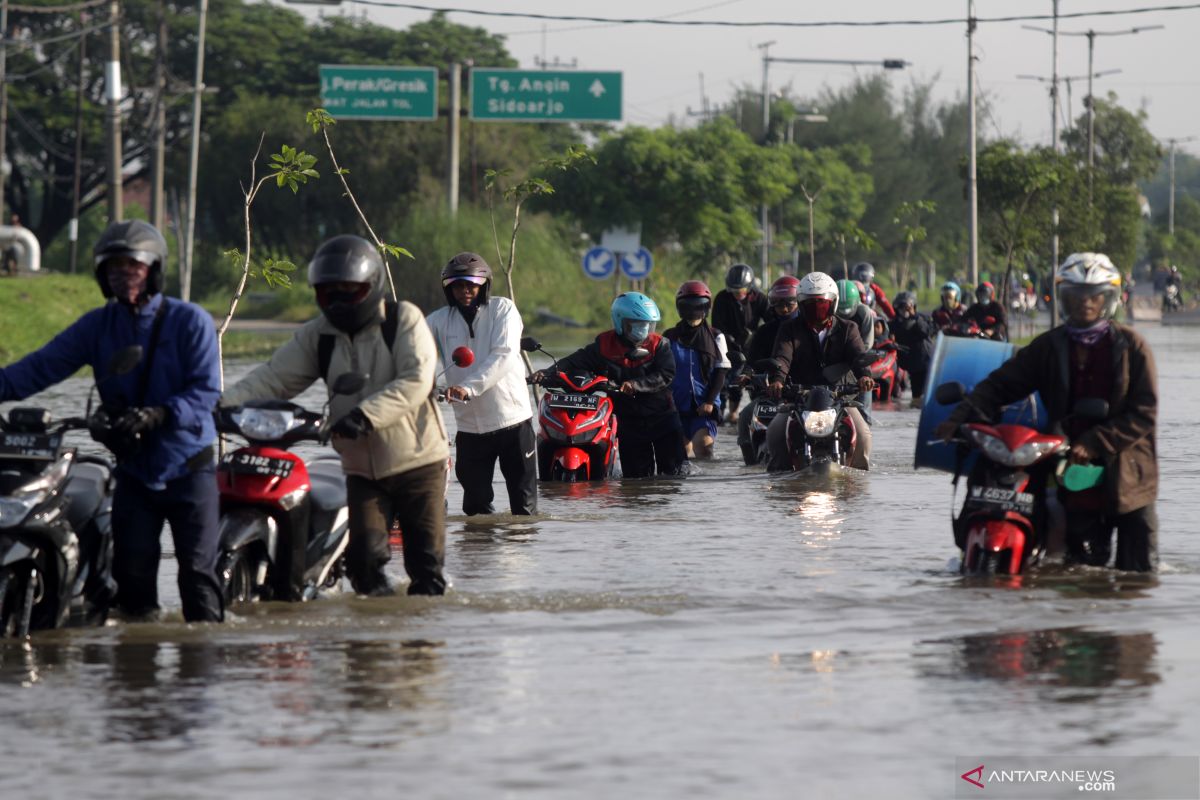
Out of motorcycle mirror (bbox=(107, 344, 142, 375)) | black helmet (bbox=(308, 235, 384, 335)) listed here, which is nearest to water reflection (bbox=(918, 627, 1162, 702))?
black helmet (bbox=(308, 235, 384, 335))

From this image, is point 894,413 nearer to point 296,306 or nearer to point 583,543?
point 583,543

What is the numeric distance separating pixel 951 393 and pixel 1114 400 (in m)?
0.70

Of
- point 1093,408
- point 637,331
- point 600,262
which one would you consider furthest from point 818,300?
point 600,262

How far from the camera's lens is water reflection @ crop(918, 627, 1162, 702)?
7617 mm

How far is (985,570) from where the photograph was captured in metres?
9.73

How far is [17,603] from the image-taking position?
8203 mm

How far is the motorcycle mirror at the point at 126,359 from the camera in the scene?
7.69 m

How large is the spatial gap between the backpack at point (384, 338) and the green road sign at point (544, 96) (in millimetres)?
39869

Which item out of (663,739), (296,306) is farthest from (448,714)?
(296,306)

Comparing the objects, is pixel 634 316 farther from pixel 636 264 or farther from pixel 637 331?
pixel 636 264

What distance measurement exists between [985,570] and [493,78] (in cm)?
4060

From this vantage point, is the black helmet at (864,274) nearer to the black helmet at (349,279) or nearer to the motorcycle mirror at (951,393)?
the motorcycle mirror at (951,393)

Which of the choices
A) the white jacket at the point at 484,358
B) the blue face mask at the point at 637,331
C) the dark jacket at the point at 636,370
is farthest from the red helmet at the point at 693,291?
the white jacket at the point at 484,358

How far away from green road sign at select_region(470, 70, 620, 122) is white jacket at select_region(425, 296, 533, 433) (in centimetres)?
3675
